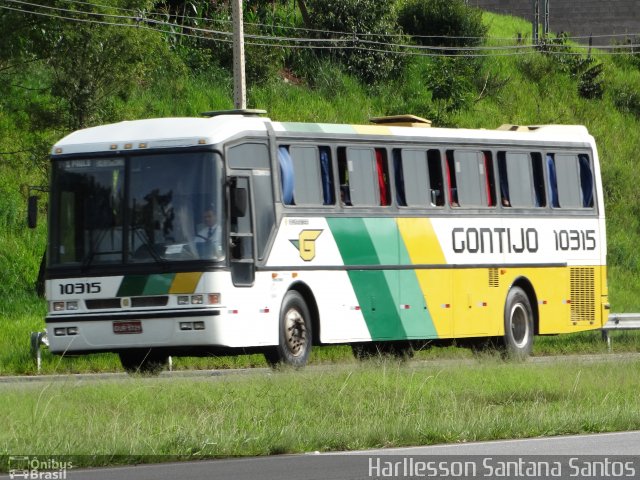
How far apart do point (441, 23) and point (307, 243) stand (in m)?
33.2

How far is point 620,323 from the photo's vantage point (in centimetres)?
2859

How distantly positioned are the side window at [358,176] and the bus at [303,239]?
1.0 inches

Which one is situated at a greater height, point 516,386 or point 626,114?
point 626,114

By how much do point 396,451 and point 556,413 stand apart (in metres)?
2.84

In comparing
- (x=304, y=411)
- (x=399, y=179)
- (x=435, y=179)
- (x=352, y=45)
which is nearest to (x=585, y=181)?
(x=435, y=179)

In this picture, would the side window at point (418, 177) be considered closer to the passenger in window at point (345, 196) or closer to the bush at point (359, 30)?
the passenger in window at point (345, 196)

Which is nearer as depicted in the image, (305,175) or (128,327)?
(128,327)

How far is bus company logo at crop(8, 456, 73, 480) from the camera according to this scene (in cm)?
1029

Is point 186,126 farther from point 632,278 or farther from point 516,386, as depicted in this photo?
point 632,278

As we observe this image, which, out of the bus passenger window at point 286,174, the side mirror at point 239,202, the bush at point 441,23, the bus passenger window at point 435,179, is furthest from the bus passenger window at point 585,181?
the bush at point 441,23

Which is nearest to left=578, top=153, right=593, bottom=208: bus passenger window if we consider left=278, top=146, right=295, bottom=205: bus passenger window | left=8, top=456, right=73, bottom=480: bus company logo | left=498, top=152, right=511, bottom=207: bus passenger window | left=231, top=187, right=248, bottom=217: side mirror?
left=498, top=152, right=511, bottom=207: bus passenger window

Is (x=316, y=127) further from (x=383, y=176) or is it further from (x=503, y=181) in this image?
(x=503, y=181)

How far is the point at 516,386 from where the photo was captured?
664 inches

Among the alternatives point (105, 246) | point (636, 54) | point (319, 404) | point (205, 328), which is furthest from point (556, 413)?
point (636, 54)
